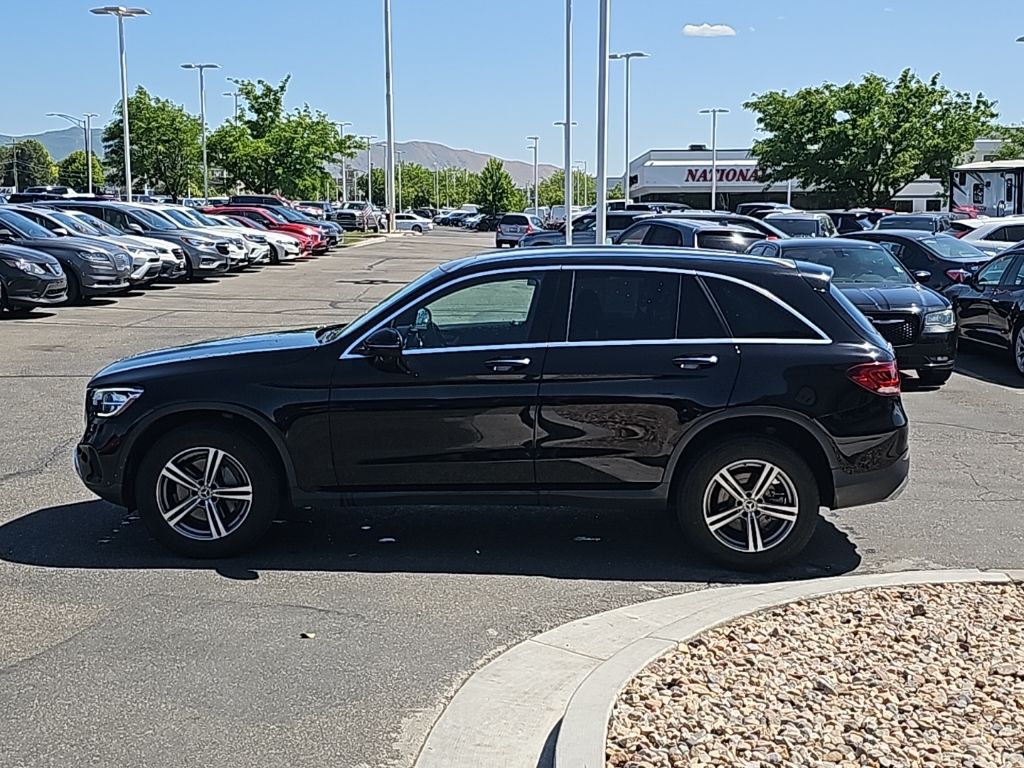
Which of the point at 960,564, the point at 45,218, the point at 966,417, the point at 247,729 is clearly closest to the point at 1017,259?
the point at 966,417

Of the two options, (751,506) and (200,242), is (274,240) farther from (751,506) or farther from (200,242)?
(751,506)

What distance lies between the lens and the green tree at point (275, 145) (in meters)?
64.4

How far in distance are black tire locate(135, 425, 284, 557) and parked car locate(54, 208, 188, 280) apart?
61.7 feet

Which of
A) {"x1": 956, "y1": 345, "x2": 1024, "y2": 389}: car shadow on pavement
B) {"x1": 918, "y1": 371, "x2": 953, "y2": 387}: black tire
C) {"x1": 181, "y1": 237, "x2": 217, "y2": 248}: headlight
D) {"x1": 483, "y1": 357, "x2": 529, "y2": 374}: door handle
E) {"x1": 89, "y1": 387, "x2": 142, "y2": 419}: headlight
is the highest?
{"x1": 181, "y1": 237, "x2": 217, "y2": 248}: headlight

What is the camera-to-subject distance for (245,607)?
604cm

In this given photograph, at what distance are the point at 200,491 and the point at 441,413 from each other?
1428 mm

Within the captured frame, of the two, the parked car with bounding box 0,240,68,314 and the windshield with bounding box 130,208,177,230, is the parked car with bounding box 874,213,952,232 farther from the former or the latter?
the parked car with bounding box 0,240,68,314

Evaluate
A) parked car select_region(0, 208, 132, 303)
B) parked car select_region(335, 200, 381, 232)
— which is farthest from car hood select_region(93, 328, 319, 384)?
parked car select_region(335, 200, 381, 232)

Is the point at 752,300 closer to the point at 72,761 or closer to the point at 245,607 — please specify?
the point at 245,607

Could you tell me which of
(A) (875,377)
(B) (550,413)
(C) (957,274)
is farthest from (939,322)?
(B) (550,413)

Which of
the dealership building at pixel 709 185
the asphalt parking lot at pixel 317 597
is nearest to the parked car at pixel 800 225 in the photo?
the asphalt parking lot at pixel 317 597

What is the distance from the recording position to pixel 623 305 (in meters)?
6.83

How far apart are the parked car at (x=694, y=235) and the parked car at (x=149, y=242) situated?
10.9 meters

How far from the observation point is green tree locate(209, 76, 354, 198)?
64375mm
